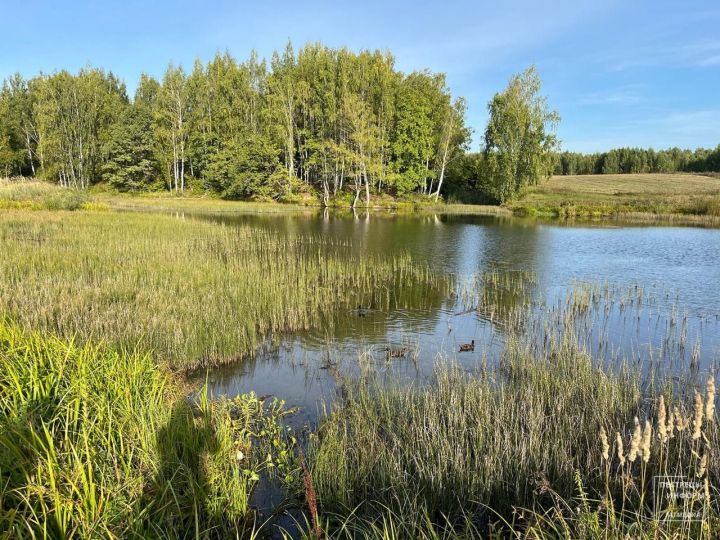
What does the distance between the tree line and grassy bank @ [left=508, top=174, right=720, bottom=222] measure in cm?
4577

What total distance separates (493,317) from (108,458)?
10786 millimetres

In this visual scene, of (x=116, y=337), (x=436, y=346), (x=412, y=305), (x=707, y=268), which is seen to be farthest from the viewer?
(x=707, y=268)

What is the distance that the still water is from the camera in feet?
28.5

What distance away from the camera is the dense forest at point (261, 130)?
5687cm

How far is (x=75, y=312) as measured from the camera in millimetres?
9219

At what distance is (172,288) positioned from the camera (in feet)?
38.0

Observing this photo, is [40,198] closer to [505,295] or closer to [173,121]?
[173,121]

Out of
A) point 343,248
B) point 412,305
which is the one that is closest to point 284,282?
point 412,305

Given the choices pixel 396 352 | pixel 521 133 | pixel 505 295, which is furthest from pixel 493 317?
pixel 521 133

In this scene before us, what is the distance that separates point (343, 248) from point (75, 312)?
1594cm

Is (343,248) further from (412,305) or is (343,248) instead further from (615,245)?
(615,245)

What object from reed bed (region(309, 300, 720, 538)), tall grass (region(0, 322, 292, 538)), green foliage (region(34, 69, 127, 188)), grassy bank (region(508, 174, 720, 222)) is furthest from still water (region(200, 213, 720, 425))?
green foliage (region(34, 69, 127, 188))

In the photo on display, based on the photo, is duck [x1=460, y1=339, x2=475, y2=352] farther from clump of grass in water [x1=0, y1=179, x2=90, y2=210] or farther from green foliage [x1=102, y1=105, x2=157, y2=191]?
green foliage [x1=102, y1=105, x2=157, y2=191]

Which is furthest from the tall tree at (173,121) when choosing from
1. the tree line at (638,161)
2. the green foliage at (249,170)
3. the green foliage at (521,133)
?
the tree line at (638,161)
